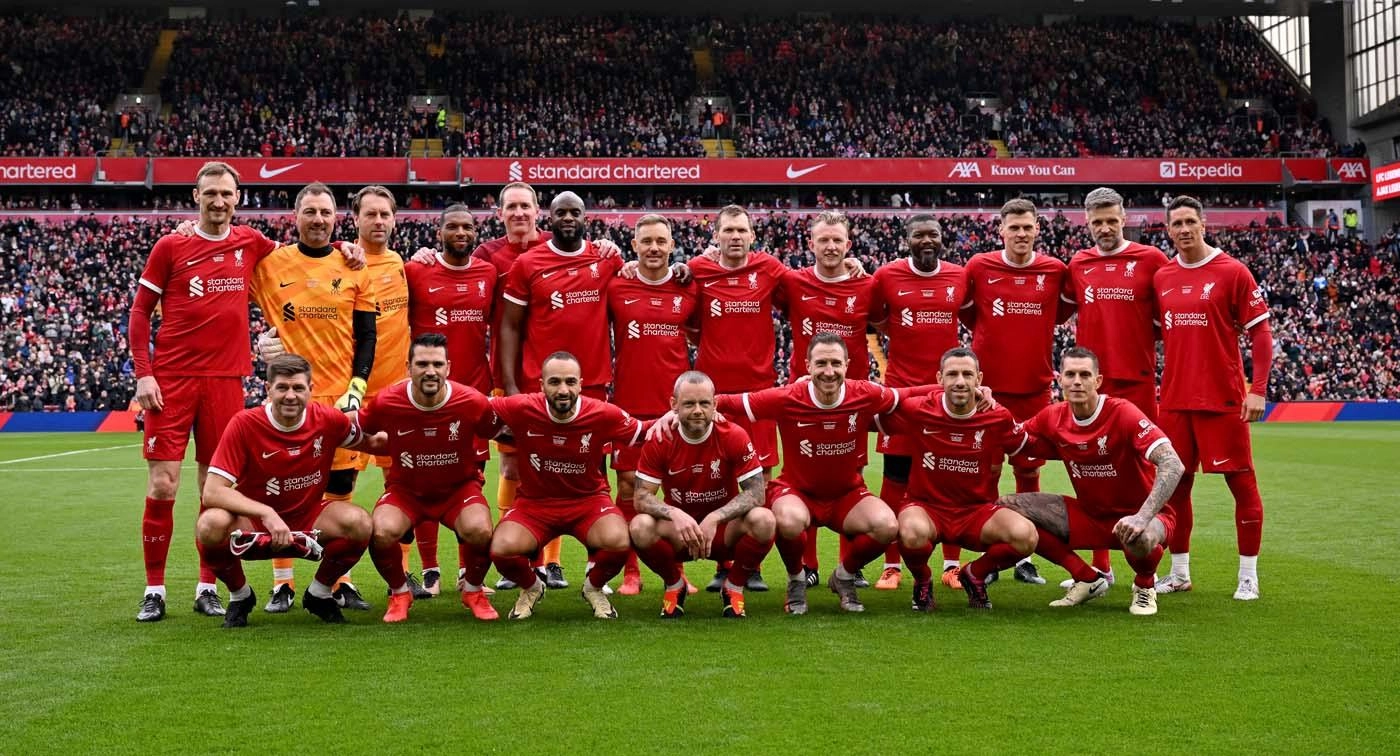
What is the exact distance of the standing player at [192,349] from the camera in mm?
6438

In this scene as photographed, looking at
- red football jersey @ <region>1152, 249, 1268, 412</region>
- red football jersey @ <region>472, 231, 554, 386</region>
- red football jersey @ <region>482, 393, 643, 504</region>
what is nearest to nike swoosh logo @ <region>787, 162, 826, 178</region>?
red football jersey @ <region>472, 231, 554, 386</region>

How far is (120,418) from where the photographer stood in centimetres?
2836

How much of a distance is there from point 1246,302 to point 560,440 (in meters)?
3.96

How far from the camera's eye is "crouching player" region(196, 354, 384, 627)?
591 cm

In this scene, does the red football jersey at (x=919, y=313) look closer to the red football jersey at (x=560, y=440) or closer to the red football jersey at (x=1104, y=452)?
the red football jersey at (x=1104, y=452)

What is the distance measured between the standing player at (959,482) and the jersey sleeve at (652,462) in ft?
4.15

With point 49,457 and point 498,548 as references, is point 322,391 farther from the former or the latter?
point 49,457

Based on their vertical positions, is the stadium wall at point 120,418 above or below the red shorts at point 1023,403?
below

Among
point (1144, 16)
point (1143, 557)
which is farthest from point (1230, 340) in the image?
point (1144, 16)

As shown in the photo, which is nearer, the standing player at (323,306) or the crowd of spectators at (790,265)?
the standing player at (323,306)

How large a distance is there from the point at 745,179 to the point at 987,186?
7.82 metres

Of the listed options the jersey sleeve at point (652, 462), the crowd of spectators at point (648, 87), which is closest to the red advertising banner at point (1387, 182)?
the crowd of spectators at point (648, 87)

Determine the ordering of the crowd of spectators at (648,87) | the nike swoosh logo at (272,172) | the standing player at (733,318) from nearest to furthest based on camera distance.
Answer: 1. the standing player at (733,318)
2. the nike swoosh logo at (272,172)
3. the crowd of spectators at (648,87)

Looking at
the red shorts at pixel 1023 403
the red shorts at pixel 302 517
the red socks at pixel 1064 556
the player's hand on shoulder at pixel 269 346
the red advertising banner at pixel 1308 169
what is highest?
the red advertising banner at pixel 1308 169
